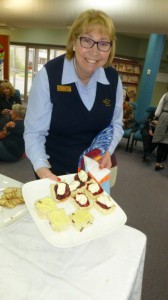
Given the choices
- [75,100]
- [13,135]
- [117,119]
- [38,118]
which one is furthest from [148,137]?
[38,118]

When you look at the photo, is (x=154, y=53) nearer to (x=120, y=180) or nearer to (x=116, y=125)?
(x=120, y=180)

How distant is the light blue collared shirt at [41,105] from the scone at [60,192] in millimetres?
187

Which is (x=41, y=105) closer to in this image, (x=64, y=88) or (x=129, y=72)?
(x=64, y=88)

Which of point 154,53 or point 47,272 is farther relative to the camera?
point 154,53

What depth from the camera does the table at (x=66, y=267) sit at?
78cm

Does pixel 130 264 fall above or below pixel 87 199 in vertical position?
below

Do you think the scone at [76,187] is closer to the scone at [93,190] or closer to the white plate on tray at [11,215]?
the scone at [93,190]

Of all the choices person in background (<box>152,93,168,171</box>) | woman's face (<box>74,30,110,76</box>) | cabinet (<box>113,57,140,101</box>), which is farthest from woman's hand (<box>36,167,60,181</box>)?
cabinet (<box>113,57,140,101</box>)

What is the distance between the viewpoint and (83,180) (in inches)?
44.6

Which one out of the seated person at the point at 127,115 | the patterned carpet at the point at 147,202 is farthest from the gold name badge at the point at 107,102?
the seated person at the point at 127,115

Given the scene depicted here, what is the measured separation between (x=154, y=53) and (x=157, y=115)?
2129 millimetres

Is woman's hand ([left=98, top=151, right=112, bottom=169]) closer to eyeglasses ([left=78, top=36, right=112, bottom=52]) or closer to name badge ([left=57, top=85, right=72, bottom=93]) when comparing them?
name badge ([left=57, top=85, right=72, bottom=93])

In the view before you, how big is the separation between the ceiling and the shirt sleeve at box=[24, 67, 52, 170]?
3.26 meters

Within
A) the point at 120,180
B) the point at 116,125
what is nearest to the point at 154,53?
the point at 120,180
